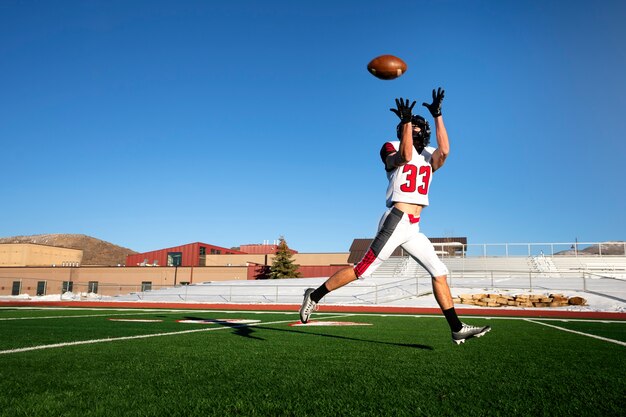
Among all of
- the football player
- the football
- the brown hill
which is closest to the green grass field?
the football player

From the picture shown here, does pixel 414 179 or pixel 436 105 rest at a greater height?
pixel 436 105

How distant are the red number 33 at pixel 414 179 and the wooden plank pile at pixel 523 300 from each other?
54.0 feet

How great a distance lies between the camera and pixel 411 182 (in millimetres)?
5102

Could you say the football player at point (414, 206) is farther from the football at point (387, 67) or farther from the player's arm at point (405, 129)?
the football at point (387, 67)

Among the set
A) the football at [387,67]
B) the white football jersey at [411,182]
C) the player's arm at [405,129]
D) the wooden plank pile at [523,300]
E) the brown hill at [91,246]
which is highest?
the brown hill at [91,246]

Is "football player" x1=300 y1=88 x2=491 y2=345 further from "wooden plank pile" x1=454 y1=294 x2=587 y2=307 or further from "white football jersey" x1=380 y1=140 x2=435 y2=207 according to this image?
"wooden plank pile" x1=454 y1=294 x2=587 y2=307

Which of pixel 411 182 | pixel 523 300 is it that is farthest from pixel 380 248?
pixel 523 300

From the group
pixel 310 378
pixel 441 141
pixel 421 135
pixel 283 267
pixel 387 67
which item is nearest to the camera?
pixel 310 378

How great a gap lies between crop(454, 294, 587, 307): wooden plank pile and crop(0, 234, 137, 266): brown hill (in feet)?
392

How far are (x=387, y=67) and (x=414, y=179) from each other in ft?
4.91

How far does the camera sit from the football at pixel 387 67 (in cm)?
565

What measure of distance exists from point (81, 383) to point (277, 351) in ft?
6.65

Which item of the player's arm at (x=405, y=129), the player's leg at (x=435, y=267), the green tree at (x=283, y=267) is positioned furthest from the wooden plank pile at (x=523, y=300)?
the green tree at (x=283, y=267)

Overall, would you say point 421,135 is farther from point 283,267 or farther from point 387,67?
point 283,267
